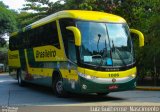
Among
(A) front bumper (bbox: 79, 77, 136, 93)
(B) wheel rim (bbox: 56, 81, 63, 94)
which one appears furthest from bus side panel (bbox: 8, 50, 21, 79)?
(A) front bumper (bbox: 79, 77, 136, 93)

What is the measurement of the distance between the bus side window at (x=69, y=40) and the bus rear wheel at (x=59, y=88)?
4.84 feet

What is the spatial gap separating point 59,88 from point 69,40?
2266 millimetres

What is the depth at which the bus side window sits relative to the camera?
16.0 m

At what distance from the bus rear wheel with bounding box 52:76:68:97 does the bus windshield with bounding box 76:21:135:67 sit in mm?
2178

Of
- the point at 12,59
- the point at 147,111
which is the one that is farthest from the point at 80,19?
the point at 12,59

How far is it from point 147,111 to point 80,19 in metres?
4.90

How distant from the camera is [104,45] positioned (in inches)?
624

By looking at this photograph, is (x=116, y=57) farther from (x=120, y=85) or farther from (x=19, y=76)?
(x=19, y=76)

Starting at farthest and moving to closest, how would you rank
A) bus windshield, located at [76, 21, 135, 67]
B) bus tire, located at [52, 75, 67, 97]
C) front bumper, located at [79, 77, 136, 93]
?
1. bus tire, located at [52, 75, 67, 97]
2. bus windshield, located at [76, 21, 135, 67]
3. front bumper, located at [79, 77, 136, 93]

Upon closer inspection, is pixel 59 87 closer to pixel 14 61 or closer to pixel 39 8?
pixel 14 61

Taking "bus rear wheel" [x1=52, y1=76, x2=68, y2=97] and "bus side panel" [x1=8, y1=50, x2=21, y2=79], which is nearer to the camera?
"bus rear wheel" [x1=52, y1=76, x2=68, y2=97]

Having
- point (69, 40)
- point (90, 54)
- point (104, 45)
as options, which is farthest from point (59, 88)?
point (104, 45)

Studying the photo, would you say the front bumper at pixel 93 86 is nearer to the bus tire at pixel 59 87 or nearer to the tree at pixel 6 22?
the bus tire at pixel 59 87

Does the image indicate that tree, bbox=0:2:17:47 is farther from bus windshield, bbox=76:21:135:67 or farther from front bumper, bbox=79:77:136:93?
front bumper, bbox=79:77:136:93
